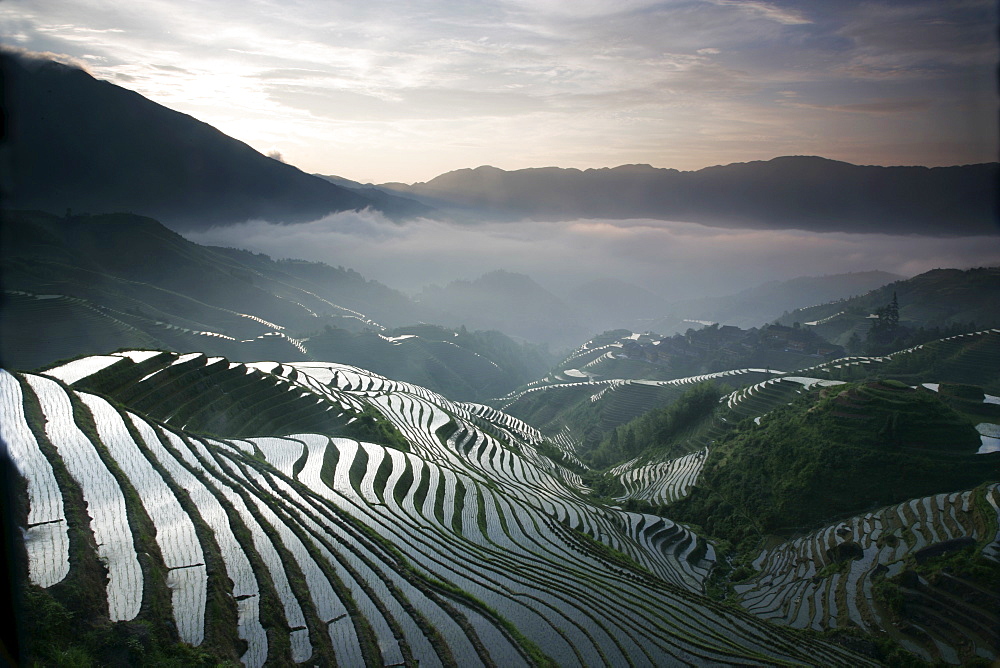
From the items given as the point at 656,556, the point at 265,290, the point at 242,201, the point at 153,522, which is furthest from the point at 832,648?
the point at 242,201

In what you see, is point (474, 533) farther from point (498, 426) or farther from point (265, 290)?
point (265, 290)

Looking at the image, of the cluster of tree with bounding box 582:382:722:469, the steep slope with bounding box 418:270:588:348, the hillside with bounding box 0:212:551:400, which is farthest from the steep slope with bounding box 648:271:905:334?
the cluster of tree with bounding box 582:382:722:469

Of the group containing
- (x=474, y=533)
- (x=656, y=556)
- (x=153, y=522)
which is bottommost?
(x=656, y=556)

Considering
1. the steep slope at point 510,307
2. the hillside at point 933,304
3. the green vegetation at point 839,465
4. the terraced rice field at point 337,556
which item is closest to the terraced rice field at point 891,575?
the green vegetation at point 839,465

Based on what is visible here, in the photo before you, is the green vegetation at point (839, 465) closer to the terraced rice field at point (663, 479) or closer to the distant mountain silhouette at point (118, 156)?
the terraced rice field at point (663, 479)

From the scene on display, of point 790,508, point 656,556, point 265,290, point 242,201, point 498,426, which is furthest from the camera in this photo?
point 242,201

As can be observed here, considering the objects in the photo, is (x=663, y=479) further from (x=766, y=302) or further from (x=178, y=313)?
(x=766, y=302)

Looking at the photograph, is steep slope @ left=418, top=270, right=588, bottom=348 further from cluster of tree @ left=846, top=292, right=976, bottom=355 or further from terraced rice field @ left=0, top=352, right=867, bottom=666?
terraced rice field @ left=0, top=352, right=867, bottom=666
